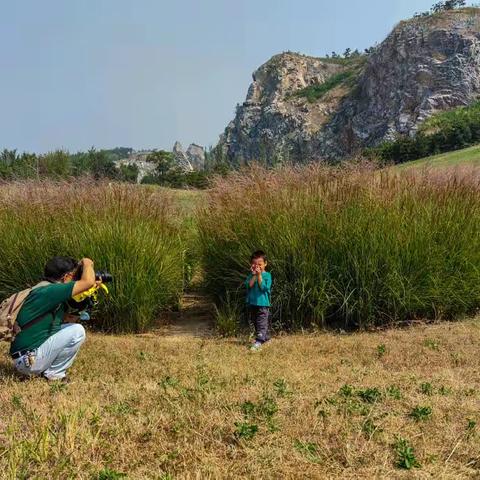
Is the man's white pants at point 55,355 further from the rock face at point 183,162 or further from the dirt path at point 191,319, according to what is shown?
the rock face at point 183,162

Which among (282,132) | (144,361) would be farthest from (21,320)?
(282,132)

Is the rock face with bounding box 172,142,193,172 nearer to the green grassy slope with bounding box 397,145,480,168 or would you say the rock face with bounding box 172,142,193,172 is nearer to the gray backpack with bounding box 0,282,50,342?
the green grassy slope with bounding box 397,145,480,168

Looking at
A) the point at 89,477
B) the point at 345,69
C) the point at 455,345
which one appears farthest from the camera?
the point at 345,69

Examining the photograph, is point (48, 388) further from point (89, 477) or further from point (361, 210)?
point (361, 210)

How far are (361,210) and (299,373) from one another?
2.46m

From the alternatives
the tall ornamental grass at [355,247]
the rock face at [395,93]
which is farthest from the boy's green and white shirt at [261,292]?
the rock face at [395,93]

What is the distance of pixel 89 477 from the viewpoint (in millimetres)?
2682

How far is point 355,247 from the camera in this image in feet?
19.9

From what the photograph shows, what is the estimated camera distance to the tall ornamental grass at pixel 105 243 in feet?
21.0

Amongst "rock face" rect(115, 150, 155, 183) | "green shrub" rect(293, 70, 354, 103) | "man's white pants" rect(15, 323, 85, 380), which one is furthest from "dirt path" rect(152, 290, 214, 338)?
"green shrub" rect(293, 70, 354, 103)

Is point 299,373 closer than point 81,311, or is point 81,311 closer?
point 299,373

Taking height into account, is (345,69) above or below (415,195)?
above

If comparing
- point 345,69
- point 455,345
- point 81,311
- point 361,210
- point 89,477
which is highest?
point 345,69

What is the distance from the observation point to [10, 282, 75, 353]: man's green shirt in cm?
411
